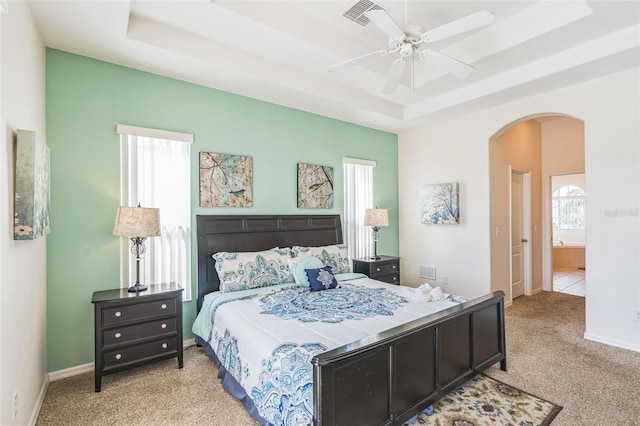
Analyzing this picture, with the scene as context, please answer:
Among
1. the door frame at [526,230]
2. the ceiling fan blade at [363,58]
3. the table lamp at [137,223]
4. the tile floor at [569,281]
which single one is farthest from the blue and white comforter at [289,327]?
the tile floor at [569,281]

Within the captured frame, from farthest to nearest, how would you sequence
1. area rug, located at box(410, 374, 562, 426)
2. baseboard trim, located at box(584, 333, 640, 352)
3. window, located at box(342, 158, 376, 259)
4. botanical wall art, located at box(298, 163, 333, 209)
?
window, located at box(342, 158, 376, 259), botanical wall art, located at box(298, 163, 333, 209), baseboard trim, located at box(584, 333, 640, 352), area rug, located at box(410, 374, 562, 426)

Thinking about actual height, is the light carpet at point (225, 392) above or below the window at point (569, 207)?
below

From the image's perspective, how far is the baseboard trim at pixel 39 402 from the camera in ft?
6.94

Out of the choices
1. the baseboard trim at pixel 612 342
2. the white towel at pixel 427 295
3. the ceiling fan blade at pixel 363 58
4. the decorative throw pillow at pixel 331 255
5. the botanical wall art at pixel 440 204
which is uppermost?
the ceiling fan blade at pixel 363 58

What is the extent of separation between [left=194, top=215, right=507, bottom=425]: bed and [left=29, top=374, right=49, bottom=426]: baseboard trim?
3.83 ft

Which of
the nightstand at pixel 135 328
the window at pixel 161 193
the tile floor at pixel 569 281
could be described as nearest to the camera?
the nightstand at pixel 135 328

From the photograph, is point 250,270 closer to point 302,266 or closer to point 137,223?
point 302,266

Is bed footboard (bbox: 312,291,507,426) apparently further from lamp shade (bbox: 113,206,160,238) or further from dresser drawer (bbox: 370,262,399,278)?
lamp shade (bbox: 113,206,160,238)

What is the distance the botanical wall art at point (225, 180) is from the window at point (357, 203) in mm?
1660

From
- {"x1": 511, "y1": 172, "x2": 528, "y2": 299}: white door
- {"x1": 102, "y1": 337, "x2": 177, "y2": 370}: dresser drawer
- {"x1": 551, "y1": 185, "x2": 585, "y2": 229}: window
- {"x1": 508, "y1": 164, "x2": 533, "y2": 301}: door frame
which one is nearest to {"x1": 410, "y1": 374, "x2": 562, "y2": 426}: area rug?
{"x1": 102, "y1": 337, "x2": 177, "y2": 370}: dresser drawer

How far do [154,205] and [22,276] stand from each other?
1.37 m

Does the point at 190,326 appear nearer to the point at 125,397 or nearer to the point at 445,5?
the point at 125,397

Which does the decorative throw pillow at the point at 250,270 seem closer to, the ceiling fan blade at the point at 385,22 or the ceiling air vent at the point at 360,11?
the ceiling fan blade at the point at 385,22

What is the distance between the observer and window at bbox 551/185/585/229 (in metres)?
9.61
